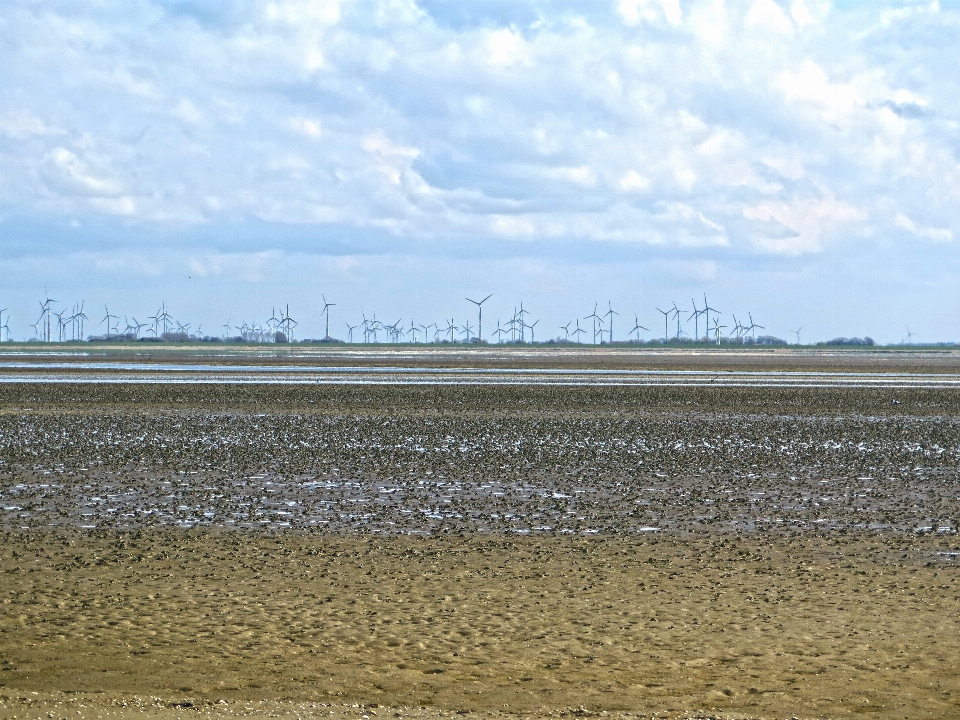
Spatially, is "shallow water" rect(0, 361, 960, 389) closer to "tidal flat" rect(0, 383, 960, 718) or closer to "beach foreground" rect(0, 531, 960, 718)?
"tidal flat" rect(0, 383, 960, 718)

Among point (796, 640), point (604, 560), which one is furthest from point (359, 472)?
point (796, 640)

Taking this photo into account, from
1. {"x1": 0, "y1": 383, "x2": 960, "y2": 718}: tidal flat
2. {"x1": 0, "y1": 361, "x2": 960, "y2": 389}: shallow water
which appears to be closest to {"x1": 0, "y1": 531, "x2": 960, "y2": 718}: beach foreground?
{"x1": 0, "y1": 383, "x2": 960, "y2": 718}: tidal flat

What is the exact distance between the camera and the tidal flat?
8953mm

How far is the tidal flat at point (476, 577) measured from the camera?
895 cm

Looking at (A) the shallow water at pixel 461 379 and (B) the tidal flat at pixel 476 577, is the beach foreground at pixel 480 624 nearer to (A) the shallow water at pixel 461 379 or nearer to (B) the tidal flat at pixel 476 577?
(B) the tidal flat at pixel 476 577

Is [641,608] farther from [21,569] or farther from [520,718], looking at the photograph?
[21,569]

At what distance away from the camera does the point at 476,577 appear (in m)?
13.3

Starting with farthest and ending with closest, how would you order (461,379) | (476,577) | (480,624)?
(461,379) < (476,577) < (480,624)

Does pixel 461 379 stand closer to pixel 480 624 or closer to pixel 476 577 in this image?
pixel 476 577

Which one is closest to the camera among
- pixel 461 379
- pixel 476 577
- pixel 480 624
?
pixel 480 624

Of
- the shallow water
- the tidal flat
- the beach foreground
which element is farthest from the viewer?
the shallow water

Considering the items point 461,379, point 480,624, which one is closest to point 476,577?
point 480,624

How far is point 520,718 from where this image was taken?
27.0ft

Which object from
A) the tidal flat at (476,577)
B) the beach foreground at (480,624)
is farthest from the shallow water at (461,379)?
the beach foreground at (480,624)
